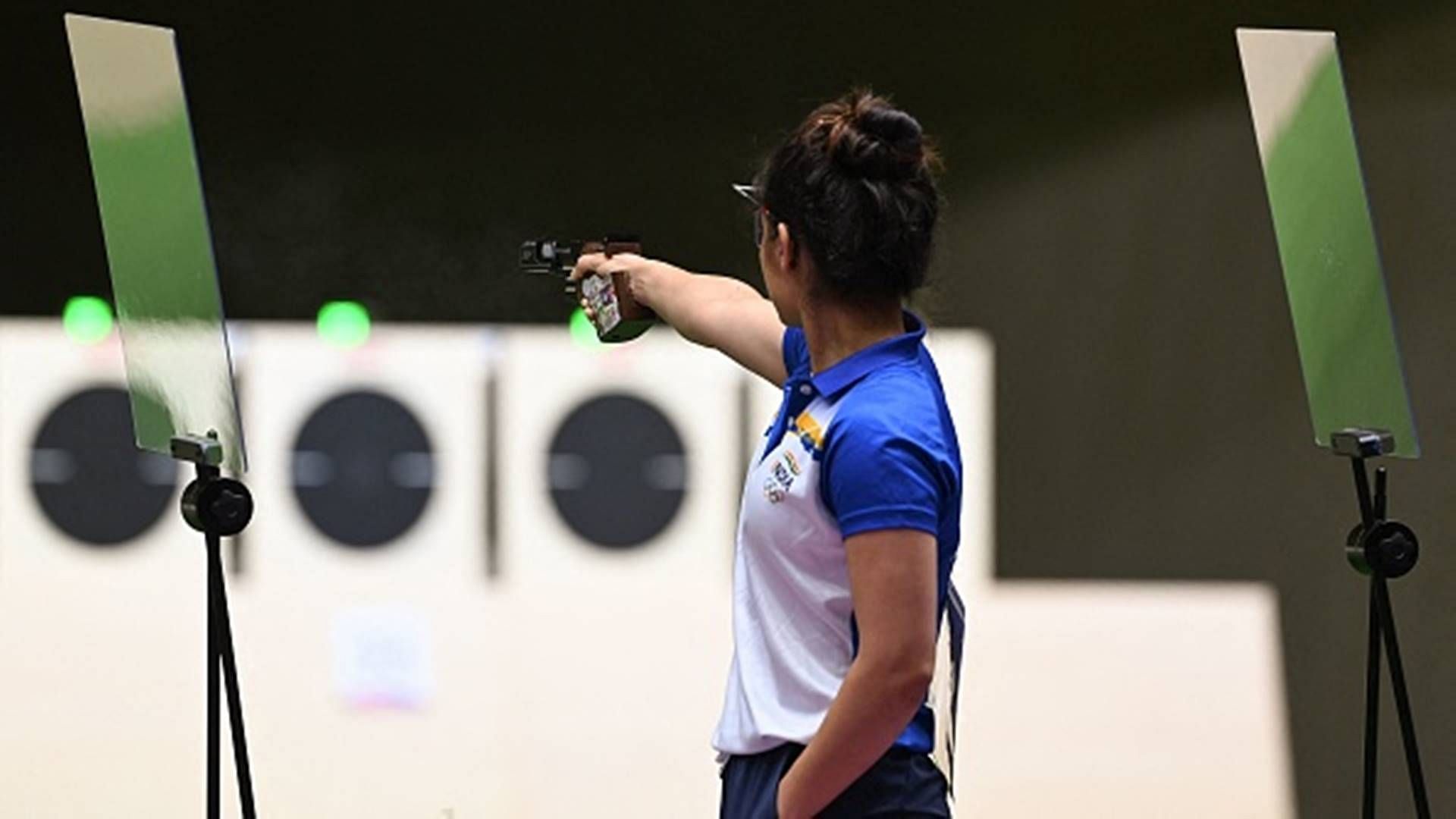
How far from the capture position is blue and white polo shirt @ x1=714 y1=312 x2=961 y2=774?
184 centimetres

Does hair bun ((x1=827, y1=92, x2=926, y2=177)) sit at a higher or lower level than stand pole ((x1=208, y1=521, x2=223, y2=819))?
higher

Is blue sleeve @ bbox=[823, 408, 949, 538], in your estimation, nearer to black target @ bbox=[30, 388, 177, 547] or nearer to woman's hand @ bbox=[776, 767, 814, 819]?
woman's hand @ bbox=[776, 767, 814, 819]

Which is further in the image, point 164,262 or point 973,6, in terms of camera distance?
point 973,6

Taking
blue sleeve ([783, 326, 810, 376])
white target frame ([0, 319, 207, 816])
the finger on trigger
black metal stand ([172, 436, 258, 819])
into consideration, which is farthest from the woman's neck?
white target frame ([0, 319, 207, 816])

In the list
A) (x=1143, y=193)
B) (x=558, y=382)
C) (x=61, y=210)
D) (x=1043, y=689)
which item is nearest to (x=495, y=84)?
(x=558, y=382)

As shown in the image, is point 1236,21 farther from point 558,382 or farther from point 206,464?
point 206,464

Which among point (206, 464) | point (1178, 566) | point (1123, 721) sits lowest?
point (1123, 721)

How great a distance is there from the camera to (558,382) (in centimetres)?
430

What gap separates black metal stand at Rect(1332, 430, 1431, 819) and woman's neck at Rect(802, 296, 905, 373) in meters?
1.33

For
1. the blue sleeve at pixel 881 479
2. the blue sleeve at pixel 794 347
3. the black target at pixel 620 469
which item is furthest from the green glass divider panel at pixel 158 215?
the black target at pixel 620 469

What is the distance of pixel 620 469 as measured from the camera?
4.32 meters

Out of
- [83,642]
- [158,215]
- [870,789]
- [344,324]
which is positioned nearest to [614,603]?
[344,324]

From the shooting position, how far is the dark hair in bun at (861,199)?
1.93 meters

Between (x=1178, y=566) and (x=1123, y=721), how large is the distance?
1.09 feet
